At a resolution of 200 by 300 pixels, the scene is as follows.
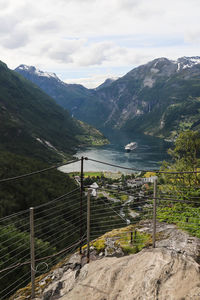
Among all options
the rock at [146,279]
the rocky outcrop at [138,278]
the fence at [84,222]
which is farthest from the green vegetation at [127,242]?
the rock at [146,279]

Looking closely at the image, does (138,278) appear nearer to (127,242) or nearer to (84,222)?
(127,242)

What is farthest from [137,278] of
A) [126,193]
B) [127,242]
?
[127,242]

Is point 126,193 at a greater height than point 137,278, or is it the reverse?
point 126,193

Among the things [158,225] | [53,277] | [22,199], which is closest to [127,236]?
[158,225]

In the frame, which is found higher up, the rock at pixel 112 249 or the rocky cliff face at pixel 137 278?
the rocky cliff face at pixel 137 278

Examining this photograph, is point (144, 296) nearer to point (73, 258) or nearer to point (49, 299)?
point (49, 299)

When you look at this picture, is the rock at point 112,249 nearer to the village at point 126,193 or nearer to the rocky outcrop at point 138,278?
the rocky outcrop at point 138,278

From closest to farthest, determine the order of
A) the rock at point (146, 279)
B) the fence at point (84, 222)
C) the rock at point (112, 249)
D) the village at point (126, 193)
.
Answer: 1. the rock at point (146, 279)
2. the fence at point (84, 222)
3. the village at point (126, 193)
4. the rock at point (112, 249)

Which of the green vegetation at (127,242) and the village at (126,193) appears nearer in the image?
the village at (126,193)

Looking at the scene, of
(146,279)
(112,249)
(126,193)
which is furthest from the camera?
(112,249)

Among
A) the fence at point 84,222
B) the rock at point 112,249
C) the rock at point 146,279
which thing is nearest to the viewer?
the rock at point 146,279

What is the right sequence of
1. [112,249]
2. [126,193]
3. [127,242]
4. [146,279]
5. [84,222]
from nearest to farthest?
[146,279], [126,193], [112,249], [127,242], [84,222]
